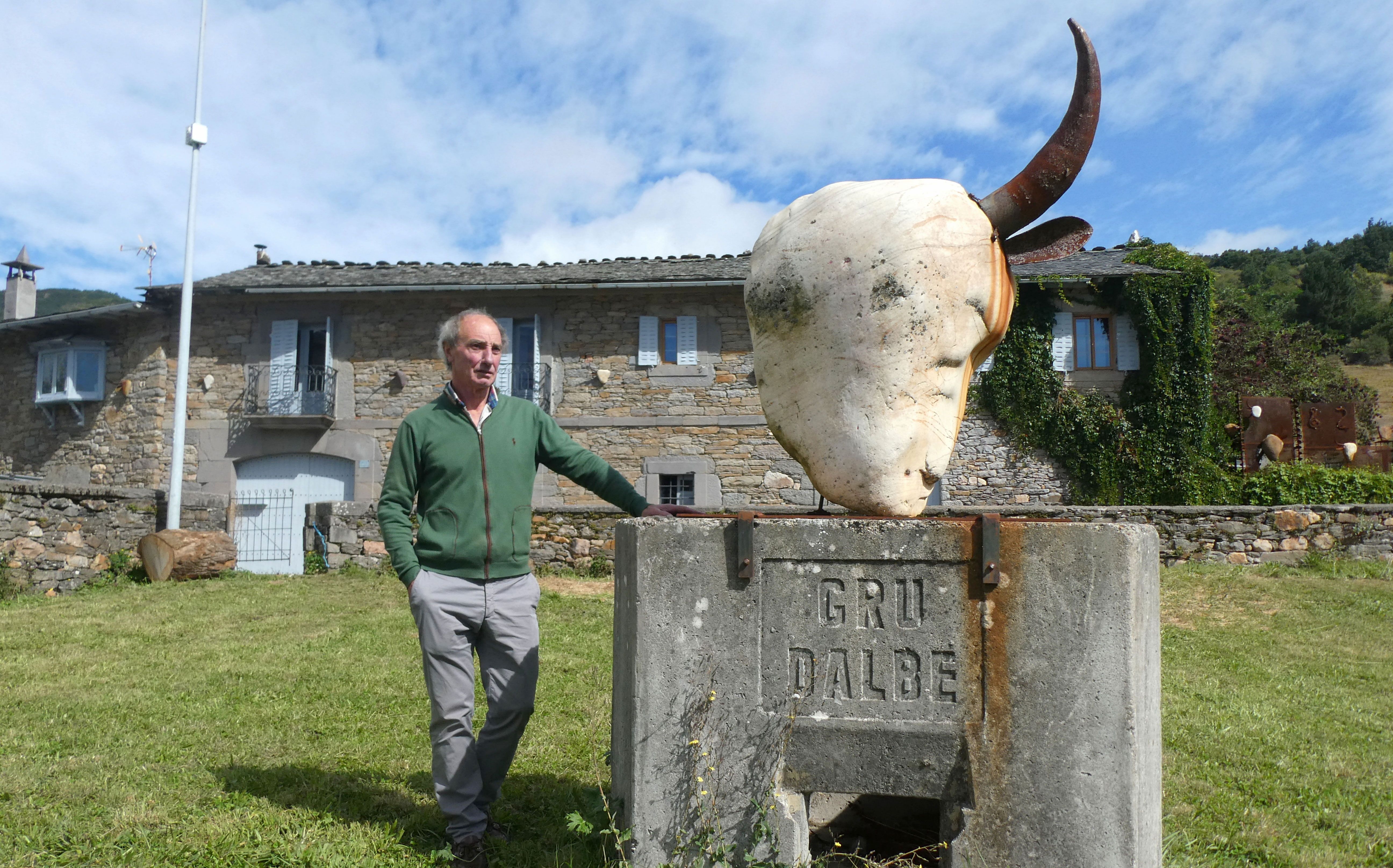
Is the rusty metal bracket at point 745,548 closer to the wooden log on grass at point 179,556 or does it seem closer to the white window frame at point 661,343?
the wooden log on grass at point 179,556

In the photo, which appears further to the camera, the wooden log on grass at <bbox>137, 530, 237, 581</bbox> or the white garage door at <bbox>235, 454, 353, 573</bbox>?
the white garage door at <bbox>235, 454, 353, 573</bbox>

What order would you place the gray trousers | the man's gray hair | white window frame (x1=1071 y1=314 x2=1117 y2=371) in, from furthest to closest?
white window frame (x1=1071 y1=314 x2=1117 y2=371)
the man's gray hair
the gray trousers

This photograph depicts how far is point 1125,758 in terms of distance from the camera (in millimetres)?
2236

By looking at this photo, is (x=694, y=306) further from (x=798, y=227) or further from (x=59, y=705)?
(x=798, y=227)

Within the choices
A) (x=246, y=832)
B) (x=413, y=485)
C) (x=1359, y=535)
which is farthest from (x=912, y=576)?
(x=1359, y=535)

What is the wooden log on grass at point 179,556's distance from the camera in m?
10.6

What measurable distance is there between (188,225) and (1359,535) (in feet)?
53.9

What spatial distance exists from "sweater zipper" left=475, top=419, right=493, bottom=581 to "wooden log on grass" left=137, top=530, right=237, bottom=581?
9.39 m

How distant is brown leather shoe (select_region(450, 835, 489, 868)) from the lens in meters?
2.85

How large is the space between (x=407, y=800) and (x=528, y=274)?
13.4 meters

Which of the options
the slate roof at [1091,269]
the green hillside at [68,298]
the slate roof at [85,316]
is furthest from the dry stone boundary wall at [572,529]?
the green hillside at [68,298]

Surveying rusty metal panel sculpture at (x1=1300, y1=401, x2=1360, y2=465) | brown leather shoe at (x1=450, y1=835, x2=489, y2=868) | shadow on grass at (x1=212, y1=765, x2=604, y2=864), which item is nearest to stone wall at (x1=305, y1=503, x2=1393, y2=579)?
rusty metal panel sculpture at (x1=1300, y1=401, x2=1360, y2=465)

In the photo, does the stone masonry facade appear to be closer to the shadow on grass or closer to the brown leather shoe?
the shadow on grass

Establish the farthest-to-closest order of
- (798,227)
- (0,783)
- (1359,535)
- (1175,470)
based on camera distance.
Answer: (1175,470), (1359,535), (0,783), (798,227)
